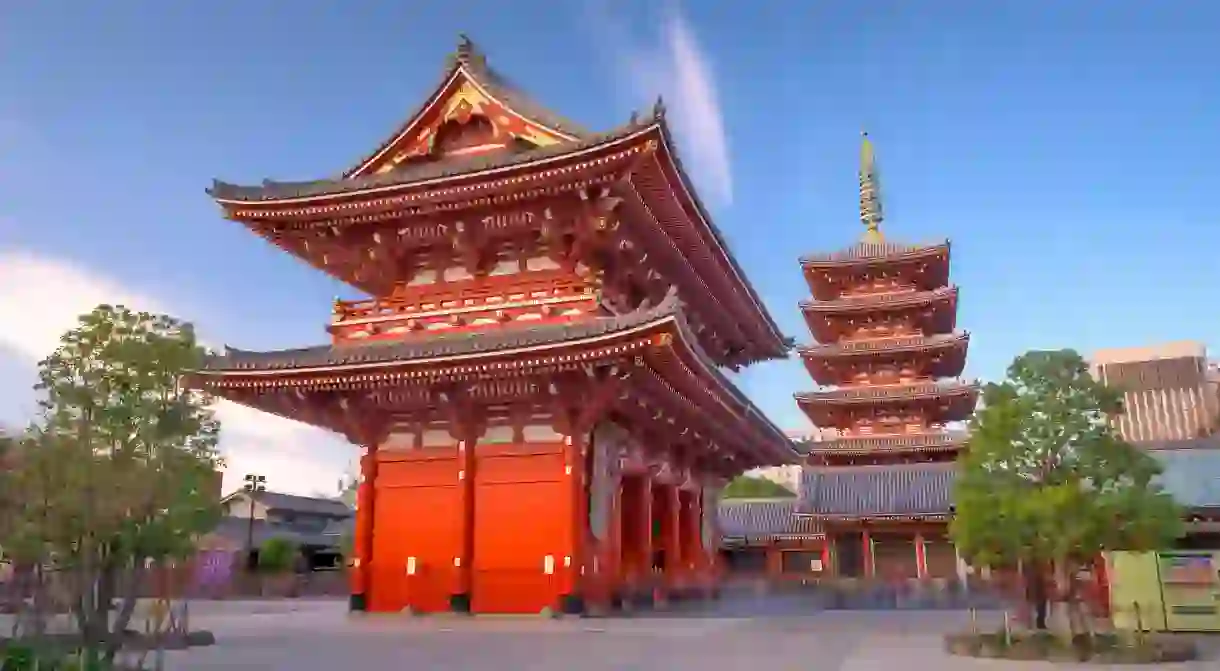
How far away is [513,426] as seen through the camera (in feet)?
75.4

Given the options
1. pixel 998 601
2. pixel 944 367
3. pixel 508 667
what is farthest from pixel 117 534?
pixel 944 367

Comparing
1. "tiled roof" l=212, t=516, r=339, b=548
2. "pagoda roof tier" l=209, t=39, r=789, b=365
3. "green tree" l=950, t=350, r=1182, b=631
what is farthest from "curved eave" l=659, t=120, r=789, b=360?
"tiled roof" l=212, t=516, r=339, b=548

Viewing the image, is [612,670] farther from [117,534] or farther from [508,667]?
[117,534]

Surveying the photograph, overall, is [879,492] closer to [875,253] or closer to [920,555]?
[920,555]

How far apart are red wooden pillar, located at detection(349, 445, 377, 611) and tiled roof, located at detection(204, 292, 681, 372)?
118 inches

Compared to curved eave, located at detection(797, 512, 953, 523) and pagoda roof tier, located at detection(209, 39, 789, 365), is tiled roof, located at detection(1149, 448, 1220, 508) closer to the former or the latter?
pagoda roof tier, located at detection(209, 39, 789, 365)

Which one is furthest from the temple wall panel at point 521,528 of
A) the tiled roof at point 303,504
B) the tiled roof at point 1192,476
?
the tiled roof at point 303,504

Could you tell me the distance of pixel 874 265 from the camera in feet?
162

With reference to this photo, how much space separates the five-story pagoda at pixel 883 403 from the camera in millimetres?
43844

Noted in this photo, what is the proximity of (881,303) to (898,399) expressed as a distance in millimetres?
5289

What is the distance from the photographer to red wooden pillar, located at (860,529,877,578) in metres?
44.1

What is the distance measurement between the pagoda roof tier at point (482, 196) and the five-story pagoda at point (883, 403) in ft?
73.5

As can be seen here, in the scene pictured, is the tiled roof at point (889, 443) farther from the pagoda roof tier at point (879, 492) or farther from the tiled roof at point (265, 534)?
the tiled roof at point (265, 534)

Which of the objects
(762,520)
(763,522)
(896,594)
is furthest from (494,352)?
(762,520)
